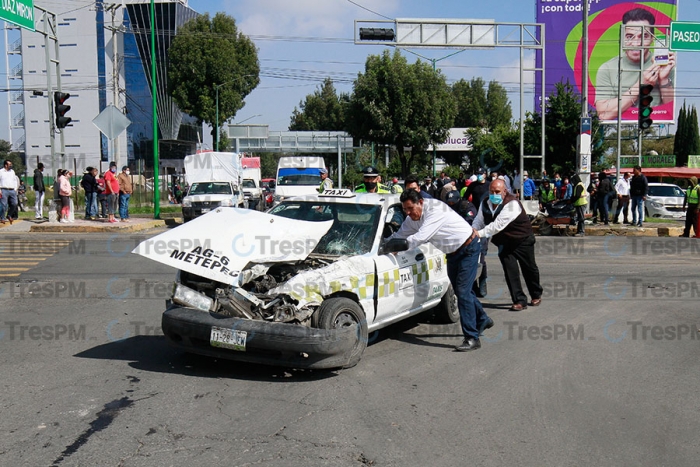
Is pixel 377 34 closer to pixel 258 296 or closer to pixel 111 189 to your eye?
pixel 111 189

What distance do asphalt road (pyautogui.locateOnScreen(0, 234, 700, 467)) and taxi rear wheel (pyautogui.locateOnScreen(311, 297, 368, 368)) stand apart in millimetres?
233

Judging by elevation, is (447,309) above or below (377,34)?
below

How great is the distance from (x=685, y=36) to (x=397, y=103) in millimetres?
21827

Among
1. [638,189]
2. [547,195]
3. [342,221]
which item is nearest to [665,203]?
[547,195]

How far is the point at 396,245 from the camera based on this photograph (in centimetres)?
678

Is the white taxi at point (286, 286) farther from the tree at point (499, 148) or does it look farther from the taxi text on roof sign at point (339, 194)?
the tree at point (499, 148)

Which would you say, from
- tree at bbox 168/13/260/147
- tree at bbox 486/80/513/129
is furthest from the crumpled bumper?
tree at bbox 486/80/513/129

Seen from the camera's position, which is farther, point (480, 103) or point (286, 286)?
point (480, 103)

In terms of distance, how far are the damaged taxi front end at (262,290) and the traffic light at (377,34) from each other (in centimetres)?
1603

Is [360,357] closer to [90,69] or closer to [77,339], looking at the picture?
[77,339]

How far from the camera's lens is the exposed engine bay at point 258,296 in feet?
19.8

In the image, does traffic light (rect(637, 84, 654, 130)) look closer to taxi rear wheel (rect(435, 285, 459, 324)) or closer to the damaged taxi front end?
taxi rear wheel (rect(435, 285, 459, 324))

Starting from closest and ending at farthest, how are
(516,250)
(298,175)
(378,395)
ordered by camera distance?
(378,395) → (516,250) → (298,175)

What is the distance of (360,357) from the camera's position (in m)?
6.49
